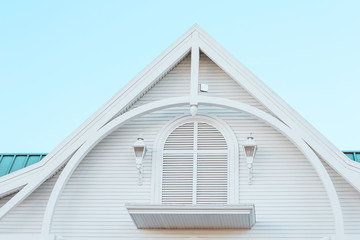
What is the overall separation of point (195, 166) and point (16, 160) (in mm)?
5468

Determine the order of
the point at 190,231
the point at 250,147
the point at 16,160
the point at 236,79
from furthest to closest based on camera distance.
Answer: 1. the point at 16,160
2. the point at 236,79
3. the point at 250,147
4. the point at 190,231

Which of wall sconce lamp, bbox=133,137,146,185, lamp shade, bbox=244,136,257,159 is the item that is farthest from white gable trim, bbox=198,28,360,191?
wall sconce lamp, bbox=133,137,146,185

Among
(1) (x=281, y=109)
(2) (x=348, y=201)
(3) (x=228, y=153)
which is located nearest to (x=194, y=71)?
(3) (x=228, y=153)

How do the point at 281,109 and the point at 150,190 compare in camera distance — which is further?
the point at 150,190

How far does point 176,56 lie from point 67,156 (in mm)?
3627

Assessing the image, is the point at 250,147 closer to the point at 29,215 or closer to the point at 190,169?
the point at 190,169

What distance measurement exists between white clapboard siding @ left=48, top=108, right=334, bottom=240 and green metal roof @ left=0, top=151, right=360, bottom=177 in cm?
261

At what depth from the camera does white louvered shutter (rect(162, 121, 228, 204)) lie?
15.2m

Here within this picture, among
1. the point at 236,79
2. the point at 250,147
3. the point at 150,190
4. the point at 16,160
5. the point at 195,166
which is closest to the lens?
the point at 250,147

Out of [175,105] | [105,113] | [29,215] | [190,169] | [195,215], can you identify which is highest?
[175,105]

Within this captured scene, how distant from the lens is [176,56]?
1596 centimetres

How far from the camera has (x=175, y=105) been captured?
15508mm

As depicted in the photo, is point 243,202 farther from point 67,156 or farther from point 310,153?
point 67,156

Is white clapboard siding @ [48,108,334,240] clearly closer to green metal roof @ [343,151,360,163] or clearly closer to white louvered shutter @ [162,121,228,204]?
white louvered shutter @ [162,121,228,204]
